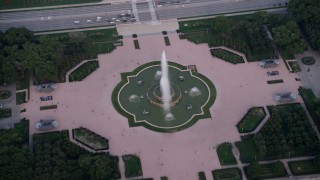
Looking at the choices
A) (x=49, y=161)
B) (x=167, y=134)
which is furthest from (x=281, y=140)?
(x=49, y=161)

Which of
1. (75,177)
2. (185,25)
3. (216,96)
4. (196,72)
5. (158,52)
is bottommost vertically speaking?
(75,177)

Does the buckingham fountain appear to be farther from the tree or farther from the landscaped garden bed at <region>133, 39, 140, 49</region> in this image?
the tree

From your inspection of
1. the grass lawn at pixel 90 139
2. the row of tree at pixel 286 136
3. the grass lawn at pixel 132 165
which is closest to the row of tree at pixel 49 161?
the grass lawn at pixel 132 165

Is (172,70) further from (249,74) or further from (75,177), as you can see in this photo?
(75,177)

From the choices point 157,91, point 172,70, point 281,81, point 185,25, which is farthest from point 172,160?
point 185,25

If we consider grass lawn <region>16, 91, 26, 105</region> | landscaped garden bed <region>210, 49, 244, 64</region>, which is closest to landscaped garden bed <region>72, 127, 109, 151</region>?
grass lawn <region>16, 91, 26, 105</region>

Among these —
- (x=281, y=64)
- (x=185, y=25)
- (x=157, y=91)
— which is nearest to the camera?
(x=157, y=91)

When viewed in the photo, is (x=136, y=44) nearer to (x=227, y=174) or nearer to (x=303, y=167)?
(x=227, y=174)
